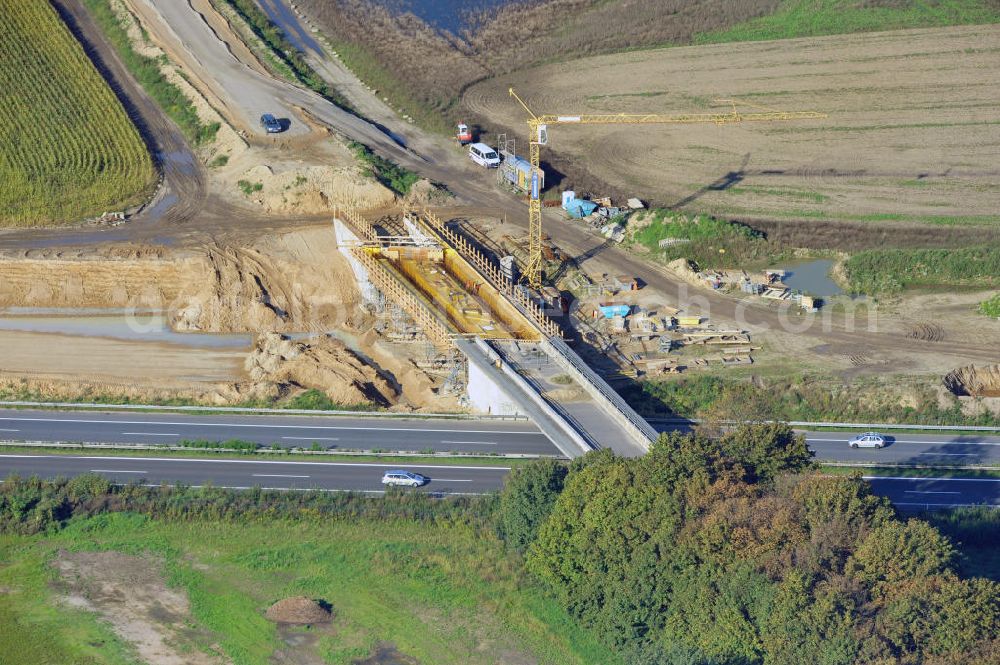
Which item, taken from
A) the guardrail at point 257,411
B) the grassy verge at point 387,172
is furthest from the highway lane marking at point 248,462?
the grassy verge at point 387,172

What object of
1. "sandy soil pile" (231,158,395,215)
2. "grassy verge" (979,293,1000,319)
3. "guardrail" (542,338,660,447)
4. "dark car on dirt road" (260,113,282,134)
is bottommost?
"guardrail" (542,338,660,447)

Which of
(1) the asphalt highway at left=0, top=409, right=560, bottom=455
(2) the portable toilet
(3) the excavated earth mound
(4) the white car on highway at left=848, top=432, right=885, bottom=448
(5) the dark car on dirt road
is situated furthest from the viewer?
(5) the dark car on dirt road

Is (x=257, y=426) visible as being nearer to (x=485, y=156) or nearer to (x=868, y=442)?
(x=868, y=442)

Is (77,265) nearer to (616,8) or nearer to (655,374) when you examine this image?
(655,374)

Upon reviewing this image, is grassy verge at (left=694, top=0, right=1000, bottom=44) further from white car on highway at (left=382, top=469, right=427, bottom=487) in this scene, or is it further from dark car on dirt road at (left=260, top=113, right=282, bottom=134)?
white car on highway at (left=382, top=469, right=427, bottom=487)

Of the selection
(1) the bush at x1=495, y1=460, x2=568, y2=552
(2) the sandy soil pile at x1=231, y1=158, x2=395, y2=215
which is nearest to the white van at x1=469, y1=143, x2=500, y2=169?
(2) the sandy soil pile at x1=231, y1=158, x2=395, y2=215

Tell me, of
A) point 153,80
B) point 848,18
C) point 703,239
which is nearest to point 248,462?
point 703,239
